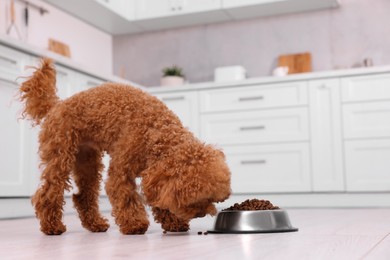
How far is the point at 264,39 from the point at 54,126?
3.66 metres

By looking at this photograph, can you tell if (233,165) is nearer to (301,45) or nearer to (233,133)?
(233,133)

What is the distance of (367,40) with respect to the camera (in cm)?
512

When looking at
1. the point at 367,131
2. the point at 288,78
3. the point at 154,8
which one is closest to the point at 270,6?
the point at 288,78

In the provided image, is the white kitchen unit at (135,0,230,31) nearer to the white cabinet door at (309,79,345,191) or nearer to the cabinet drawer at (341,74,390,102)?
the white cabinet door at (309,79,345,191)

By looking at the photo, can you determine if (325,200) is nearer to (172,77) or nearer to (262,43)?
(262,43)

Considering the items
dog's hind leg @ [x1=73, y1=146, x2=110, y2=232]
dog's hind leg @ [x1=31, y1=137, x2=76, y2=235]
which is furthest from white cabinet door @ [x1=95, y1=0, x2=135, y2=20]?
dog's hind leg @ [x1=31, y1=137, x2=76, y2=235]

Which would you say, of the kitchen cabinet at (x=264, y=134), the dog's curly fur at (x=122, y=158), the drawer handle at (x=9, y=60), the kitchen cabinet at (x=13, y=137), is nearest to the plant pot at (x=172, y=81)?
the kitchen cabinet at (x=264, y=134)

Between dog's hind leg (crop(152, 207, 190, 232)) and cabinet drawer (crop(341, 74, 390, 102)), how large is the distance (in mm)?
2789

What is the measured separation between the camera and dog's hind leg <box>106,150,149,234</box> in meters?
1.98

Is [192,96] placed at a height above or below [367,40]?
below

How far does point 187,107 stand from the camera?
199 inches

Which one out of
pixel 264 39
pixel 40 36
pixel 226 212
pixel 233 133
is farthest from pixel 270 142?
pixel 226 212

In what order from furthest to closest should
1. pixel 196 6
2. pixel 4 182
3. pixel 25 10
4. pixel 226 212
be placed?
1. pixel 196 6
2. pixel 25 10
3. pixel 4 182
4. pixel 226 212

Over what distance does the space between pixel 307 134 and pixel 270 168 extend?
0.42 metres
